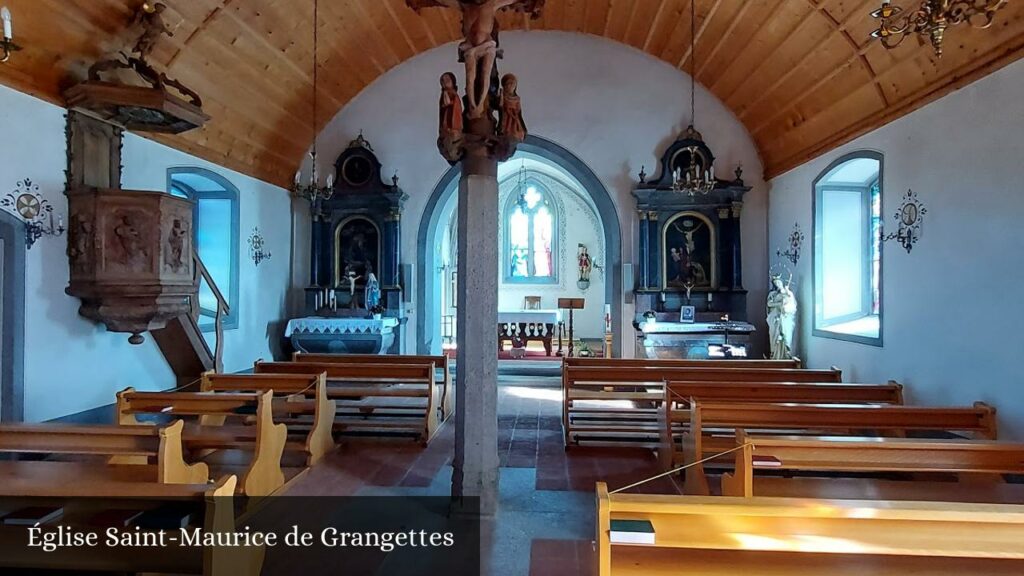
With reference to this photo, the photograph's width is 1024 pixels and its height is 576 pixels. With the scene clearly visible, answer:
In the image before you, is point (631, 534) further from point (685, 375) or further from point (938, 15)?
point (685, 375)

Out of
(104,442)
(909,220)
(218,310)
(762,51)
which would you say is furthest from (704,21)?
(104,442)

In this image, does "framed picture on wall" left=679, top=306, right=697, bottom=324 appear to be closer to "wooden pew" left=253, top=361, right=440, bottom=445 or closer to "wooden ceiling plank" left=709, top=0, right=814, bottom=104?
"wooden ceiling plank" left=709, top=0, right=814, bottom=104

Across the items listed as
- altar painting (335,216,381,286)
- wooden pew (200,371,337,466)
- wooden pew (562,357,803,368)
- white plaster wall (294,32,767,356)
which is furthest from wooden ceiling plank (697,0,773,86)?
wooden pew (200,371,337,466)

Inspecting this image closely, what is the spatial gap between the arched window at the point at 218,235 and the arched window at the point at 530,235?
323 inches

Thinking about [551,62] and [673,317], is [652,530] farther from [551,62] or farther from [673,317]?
[551,62]

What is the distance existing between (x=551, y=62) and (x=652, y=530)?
370 inches

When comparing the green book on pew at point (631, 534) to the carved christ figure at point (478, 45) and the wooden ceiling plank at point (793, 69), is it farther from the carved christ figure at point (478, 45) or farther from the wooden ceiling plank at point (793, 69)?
the wooden ceiling plank at point (793, 69)

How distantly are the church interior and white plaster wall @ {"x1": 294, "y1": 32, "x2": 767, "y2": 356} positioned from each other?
0.16ft

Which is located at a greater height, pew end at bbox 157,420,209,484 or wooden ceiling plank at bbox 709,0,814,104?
wooden ceiling plank at bbox 709,0,814,104

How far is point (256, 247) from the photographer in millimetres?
9133

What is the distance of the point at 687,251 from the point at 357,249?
560 cm

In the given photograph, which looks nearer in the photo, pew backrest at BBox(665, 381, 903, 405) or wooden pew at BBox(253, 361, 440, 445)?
pew backrest at BBox(665, 381, 903, 405)

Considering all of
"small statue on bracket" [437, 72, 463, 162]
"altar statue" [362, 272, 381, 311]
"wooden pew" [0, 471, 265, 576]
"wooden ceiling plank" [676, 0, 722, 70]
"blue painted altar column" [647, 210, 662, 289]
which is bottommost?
"wooden pew" [0, 471, 265, 576]

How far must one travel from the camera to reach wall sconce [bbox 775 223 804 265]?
8.60 m
